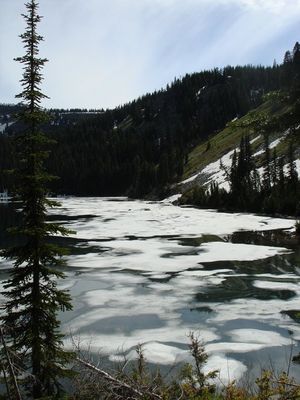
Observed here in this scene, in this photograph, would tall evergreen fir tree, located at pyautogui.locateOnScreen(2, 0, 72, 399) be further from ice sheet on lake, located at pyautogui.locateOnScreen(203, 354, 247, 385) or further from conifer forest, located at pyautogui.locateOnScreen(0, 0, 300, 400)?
ice sheet on lake, located at pyautogui.locateOnScreen(203, 354, 247, 385)

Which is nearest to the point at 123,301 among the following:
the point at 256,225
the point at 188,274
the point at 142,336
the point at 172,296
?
the point at 172,296

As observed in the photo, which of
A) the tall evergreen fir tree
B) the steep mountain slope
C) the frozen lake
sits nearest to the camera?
the tall evergreen fir tree

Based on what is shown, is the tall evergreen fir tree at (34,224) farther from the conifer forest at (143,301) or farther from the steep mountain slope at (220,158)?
the steep mountain slope at (220,158)

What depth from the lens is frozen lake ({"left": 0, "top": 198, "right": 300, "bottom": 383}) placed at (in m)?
16.5

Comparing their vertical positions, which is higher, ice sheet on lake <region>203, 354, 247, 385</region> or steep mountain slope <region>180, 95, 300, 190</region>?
steep mountain slope <region>180, 95, 300, 190</region>

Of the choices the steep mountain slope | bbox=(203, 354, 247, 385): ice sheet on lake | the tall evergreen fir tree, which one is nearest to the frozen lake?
bbox=(203, 354, 247, 385): ice sheet on lake

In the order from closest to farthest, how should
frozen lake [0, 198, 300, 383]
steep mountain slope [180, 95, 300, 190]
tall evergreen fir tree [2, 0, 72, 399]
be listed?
tall evergreen fir tree [2, 0, 72, 399], frozen lake [0, 198, 300, 383], steep mountain slope [180, 95, 300, 190]

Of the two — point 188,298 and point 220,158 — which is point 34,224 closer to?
point 188,298

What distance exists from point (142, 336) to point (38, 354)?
603 centimetres

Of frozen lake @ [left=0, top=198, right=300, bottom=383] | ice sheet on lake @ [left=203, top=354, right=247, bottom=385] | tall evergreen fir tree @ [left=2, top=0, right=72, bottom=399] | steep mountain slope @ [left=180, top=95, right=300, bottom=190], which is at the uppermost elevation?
steep mountain slope @ [left=180, top=95, right=300, bottom=190]

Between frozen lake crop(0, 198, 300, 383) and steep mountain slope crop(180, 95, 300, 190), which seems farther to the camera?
steep mountain slope crop(180, 95, 300, 190)

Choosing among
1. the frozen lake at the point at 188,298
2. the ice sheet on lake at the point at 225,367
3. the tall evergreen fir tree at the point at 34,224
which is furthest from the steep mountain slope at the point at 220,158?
the tall evergreen fir tree at the point at 34,224

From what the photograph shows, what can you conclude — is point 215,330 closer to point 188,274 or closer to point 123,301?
point 123,301

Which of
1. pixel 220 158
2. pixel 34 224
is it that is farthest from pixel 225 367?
pixel 220 158
